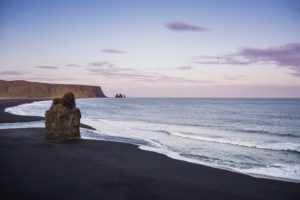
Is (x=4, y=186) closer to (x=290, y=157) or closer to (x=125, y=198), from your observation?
(x=125, y=198)

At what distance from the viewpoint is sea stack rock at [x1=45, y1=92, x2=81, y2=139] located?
55.8ft

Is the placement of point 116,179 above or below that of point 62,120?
below

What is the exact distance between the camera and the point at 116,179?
29.8 feet

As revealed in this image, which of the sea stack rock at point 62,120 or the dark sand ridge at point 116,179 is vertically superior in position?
the sea stack rock at point 62,120

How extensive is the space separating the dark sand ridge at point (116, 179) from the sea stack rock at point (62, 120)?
3.39 metres

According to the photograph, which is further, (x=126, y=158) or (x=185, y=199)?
(x=126, y=158)

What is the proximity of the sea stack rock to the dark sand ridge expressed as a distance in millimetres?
3385

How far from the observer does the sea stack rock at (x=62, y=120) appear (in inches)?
670

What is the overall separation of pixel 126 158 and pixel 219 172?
5.04m

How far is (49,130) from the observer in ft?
56.0

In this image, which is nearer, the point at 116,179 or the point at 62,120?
the point at 116,179

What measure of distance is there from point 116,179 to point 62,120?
9.93 meters

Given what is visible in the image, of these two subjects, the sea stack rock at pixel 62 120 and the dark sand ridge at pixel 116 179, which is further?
the sea stack rock at pixel 62 120

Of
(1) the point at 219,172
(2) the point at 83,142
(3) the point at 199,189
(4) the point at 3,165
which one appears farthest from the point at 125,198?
(2) the point at 83,142
